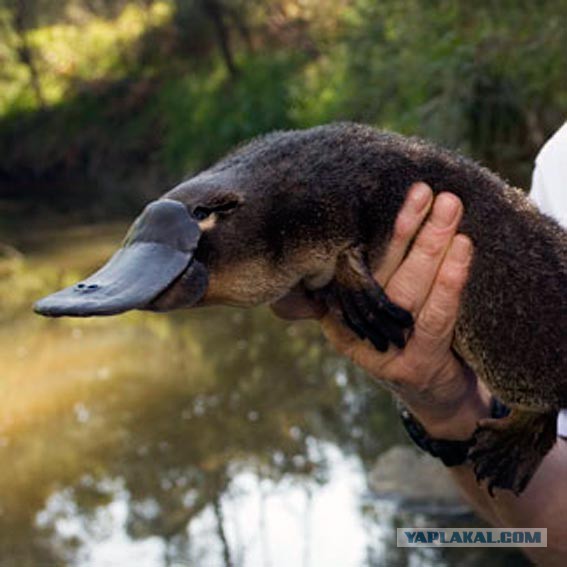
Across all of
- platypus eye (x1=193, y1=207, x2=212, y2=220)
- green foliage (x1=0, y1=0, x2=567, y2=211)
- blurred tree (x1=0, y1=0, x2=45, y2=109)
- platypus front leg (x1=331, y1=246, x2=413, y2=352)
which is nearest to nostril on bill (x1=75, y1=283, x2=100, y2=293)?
platypus eye (x1=193, y1=207, x2=212, y2=220)

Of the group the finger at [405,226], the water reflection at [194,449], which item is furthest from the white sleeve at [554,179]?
the water reflection at [194,449]

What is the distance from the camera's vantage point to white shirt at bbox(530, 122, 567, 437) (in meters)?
1.87

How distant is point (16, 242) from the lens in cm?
1540

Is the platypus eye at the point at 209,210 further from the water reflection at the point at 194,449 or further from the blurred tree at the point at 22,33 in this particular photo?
the blurred tree at the point at 22,33

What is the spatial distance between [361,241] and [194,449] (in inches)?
194

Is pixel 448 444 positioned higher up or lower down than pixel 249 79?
higher up

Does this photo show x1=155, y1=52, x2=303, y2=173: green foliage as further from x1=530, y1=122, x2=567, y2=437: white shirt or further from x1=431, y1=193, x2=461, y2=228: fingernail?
x1=431, y1=193, x2=461, y2=228: fingernail

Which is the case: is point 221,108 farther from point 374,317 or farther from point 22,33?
point 374,317

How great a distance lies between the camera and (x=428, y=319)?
5.30 ft

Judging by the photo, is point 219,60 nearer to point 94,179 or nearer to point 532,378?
point 94,179

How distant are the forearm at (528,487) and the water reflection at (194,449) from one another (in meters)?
2.72

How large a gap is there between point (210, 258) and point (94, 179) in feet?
66.2

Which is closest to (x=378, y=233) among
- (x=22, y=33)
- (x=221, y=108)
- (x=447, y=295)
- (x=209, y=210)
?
(x=447, y=295)

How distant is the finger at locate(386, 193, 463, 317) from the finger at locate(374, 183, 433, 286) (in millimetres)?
15
